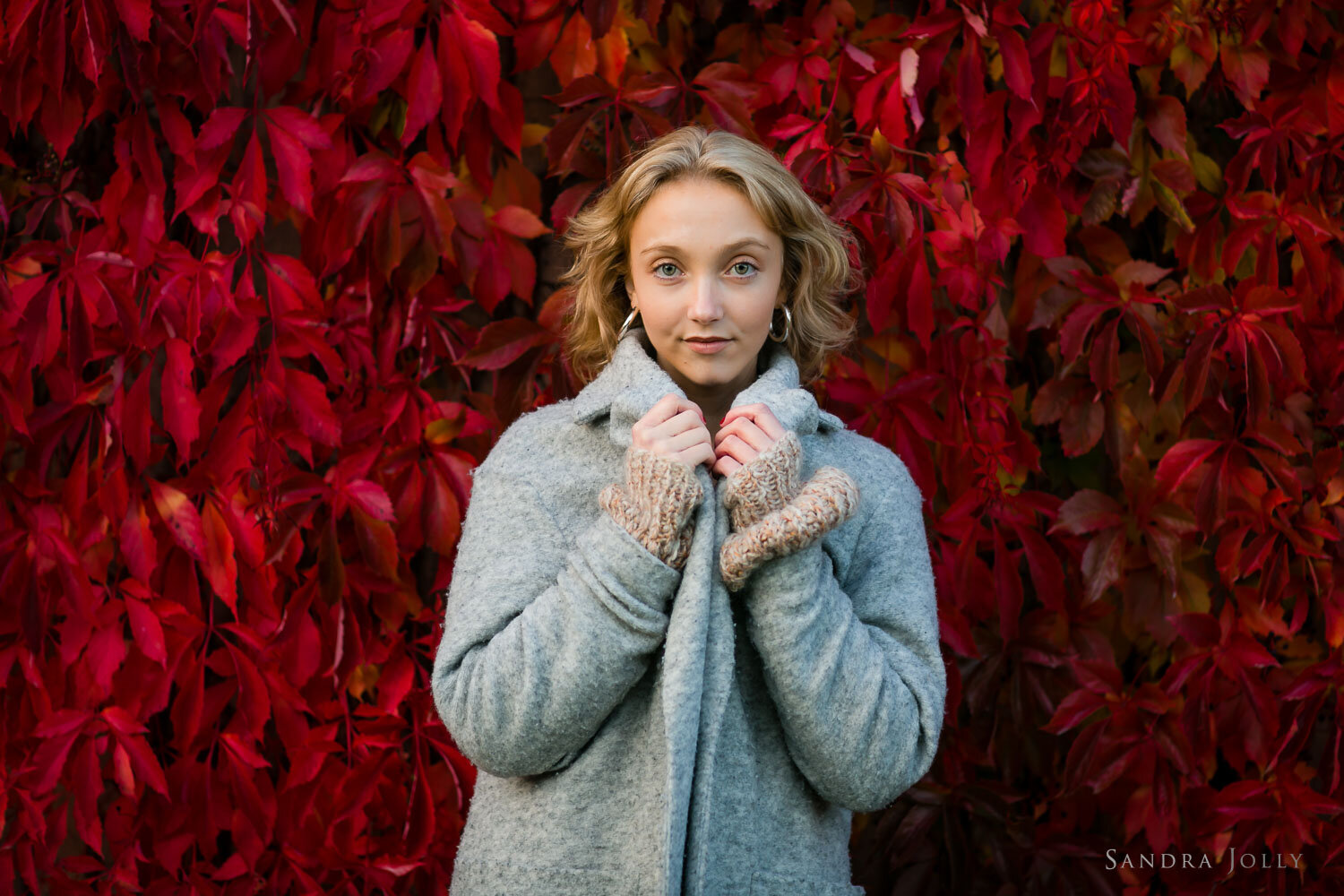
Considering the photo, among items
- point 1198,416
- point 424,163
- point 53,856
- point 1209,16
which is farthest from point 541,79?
point 53,856

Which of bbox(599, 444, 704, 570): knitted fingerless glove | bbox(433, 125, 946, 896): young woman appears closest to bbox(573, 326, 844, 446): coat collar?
bbox(433, 125, 946, 896): young woman

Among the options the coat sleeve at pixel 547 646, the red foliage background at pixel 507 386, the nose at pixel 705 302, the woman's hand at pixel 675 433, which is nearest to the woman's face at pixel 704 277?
the nose at pixel 705 302

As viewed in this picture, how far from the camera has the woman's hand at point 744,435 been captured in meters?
1.23

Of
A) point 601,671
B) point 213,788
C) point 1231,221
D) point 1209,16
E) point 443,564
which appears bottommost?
point 213,788

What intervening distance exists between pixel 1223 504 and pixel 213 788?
5.22ft

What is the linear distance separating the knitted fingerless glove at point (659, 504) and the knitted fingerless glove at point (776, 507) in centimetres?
5

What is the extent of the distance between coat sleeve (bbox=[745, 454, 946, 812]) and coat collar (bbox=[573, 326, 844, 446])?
19cm

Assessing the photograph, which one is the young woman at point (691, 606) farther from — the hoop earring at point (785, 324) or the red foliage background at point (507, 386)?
the red foliage background at point (507, 386)

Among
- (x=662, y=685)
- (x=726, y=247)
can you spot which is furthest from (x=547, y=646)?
(x=726, y=247)

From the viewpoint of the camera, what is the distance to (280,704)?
1.78 m

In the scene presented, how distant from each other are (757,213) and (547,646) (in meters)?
0.54

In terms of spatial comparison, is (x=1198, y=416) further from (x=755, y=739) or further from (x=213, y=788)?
(x=213, y=788)

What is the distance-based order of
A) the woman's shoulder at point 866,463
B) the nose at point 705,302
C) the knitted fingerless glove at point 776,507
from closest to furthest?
1. the knitted fingerless glove at point 776,507
2. the nose at point 705,302
3. the woman's shoulder at point 866,463

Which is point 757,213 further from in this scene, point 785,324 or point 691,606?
point 691,606
